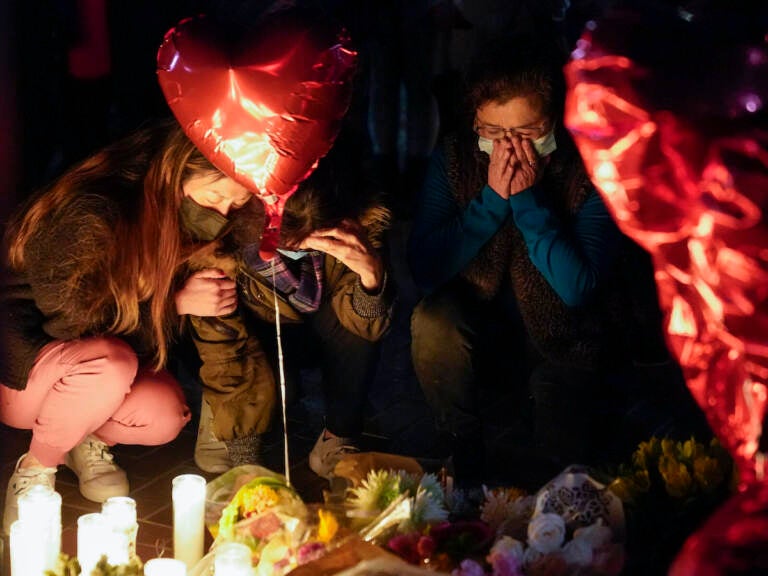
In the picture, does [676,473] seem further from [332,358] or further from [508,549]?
[332,358]

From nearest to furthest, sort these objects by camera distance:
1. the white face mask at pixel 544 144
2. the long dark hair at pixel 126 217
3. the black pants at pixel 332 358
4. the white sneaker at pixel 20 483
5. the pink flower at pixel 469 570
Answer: the pink flower at pixel 469 570 → the long dark hair at pixel 126 217 → the white sneaker at pixel 20 483 → the white face mask at pixel 544 144 → the black pants at pixel 332 358

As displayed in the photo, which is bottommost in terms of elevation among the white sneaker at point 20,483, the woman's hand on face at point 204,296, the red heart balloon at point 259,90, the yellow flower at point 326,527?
the white sneaker at point 20,483

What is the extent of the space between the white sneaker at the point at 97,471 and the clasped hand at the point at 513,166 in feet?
4.34

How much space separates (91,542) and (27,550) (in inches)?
6.0

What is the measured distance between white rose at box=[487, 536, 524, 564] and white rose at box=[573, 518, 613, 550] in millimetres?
115

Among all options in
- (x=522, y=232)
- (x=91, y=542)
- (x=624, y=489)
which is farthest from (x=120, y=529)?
(x=522, y=232)

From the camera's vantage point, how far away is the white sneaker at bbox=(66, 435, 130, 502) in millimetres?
3301

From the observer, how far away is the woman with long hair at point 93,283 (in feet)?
9.86

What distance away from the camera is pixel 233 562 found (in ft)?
8.04

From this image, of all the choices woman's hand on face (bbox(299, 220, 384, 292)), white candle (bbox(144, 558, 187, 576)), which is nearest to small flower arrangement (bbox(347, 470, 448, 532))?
white candle (bbox(144, 558, 187, 576))

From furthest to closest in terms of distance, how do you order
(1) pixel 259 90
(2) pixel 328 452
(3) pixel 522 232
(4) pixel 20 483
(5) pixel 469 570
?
(2) pixel 328 452
(3) pixel 522 232
(4) pixel 20 483
(1) pixel 259 90
(5) pixel 469 570

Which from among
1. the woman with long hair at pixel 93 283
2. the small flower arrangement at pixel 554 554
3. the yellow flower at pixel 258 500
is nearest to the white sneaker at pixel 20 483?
the woman with long hair at pixel 93 283

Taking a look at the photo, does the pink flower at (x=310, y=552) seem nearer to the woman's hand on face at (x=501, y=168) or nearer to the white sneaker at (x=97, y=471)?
the white sneaker at (x=97, y=471)

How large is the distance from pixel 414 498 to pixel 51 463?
1.10 metres
